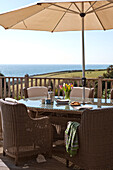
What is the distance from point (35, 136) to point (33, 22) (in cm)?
254

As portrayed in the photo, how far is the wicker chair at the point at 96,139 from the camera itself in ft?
8.78

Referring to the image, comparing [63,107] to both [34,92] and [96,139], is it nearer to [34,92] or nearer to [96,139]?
[96,139]

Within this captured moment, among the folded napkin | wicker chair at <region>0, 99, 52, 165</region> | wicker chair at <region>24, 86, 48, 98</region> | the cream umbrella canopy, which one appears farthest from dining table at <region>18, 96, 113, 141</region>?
wicker chair at <region>24, 86, 48, 98</region>

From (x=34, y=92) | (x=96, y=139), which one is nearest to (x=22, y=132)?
(x=96, y=139)

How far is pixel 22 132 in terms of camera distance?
3271 mm

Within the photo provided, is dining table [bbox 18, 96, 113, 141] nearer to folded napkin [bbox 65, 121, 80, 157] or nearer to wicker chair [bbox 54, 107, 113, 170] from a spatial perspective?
folded napkin [bbox 65, 121, 80, 157]

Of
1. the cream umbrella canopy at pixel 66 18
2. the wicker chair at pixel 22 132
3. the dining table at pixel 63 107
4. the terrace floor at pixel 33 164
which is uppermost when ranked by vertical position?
the cream umbrella canopy at pixel 66 18

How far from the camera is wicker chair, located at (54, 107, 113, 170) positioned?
268cm

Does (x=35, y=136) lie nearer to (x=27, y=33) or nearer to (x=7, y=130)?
(x=7, y=130)

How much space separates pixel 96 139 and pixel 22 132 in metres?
1.06

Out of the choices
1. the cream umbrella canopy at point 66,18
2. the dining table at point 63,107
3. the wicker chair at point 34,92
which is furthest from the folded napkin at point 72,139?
the wicker chair at point 34,92

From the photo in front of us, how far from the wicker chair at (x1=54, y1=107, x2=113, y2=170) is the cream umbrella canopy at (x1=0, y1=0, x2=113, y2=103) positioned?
5.79 ft

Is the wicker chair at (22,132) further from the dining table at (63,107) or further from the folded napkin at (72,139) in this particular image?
the folded napkin at (72,139)

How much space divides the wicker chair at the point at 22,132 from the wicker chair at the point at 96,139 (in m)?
0.78
